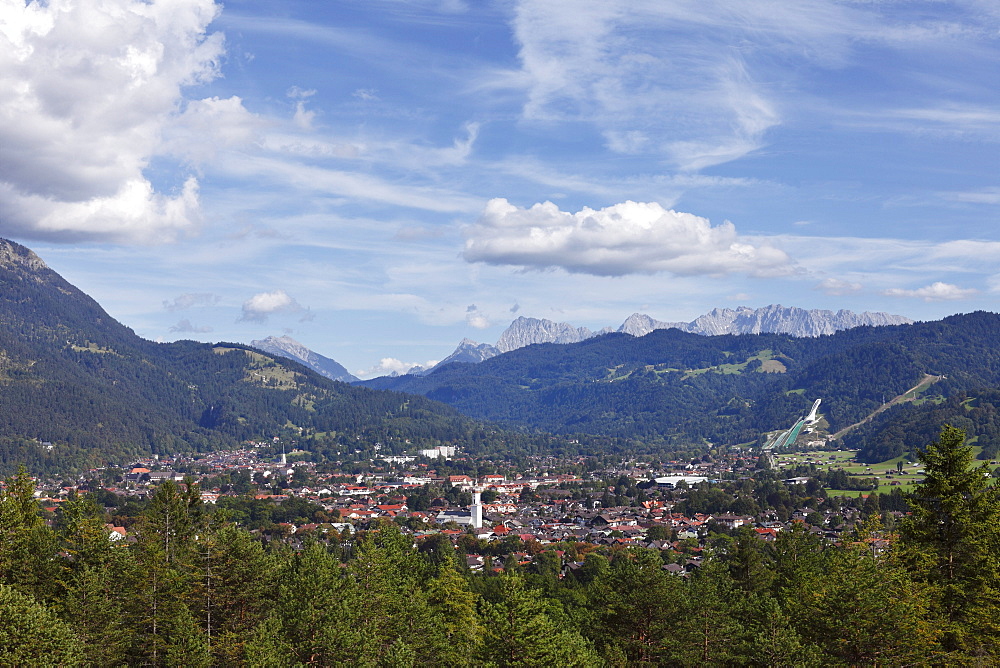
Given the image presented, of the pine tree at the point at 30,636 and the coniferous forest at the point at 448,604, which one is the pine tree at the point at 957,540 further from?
the pine tree at the point at 30,636

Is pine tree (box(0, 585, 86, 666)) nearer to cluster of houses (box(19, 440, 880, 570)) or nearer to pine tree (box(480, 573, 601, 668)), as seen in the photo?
pine tree (box(480, 573, 601, 668))

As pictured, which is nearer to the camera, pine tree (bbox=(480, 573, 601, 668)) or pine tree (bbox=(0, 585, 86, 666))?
pine tree (bbox=(0, 585, 86, 666))

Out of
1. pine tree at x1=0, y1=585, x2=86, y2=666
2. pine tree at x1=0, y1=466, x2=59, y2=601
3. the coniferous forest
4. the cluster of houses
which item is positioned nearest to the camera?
pine tree at x1=0, y1=585, x2=86, y2=666

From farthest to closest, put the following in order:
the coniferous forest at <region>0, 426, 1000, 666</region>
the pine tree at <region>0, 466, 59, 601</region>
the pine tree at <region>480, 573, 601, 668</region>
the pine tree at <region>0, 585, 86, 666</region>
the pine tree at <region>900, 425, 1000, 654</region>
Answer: the pine tree at <region>0, 466, 59, 601</region> < the pine tree at <region>900, 425, 1000, 654</region> < the coniferous forest at <region>0, 426, 1000, 666</region> < the pine tree at <region>480, 573, 601, 668</region> < the pine tree at <region>0, 585, 86, 666</region>

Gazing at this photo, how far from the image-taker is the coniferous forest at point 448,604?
102 feet

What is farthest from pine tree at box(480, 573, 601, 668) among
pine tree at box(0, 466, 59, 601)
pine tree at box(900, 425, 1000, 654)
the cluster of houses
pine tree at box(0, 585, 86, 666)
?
the cluster of houses

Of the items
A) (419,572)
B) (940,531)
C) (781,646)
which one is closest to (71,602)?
(419,572)

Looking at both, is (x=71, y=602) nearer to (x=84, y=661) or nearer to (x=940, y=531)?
→ (x=84, y=661)

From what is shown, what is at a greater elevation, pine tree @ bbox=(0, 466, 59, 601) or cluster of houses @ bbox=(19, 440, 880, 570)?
pine tree @ bbox=(0, 466, 59, 601)

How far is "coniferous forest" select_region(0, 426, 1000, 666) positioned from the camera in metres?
31.0

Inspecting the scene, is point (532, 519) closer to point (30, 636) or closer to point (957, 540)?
point (957, 540)

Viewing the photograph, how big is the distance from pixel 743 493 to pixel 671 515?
31145mm

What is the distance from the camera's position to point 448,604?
4759 cm

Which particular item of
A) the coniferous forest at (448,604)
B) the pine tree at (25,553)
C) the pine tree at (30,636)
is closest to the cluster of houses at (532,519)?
the coniferous forest at (448,604)
